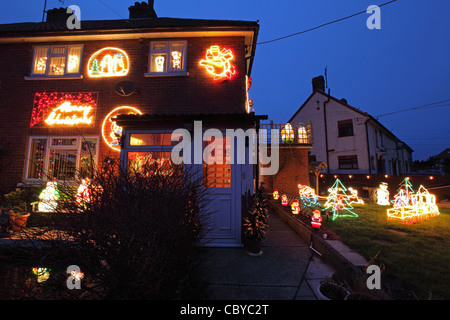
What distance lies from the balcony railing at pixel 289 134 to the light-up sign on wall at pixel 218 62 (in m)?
5.38

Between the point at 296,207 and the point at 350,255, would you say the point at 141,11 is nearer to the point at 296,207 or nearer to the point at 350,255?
the point at 296,207

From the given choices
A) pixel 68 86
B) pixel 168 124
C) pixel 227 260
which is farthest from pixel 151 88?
pixel 227 260

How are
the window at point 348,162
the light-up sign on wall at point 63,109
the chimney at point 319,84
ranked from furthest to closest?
the chimney at point 319,84
the window at point 348,162
the light-up sign on wall at point 63,109

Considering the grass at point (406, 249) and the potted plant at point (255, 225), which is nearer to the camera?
the grass at point (406, 249)

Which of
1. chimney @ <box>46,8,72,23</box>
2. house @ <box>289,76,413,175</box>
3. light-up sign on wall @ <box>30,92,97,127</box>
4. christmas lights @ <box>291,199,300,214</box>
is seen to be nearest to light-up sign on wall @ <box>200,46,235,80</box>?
light-up sign on wall @ <box>30,92,97,127</box>

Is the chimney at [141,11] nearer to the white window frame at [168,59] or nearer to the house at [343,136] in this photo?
the white window frame at [168,59]

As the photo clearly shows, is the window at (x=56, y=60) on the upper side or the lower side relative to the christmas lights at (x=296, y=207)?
upper

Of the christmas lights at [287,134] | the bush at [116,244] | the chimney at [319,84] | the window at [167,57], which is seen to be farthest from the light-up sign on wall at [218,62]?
the chimney at [319,84]

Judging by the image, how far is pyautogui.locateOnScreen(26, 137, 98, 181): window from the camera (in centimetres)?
680

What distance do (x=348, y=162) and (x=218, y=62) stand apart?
17107mm

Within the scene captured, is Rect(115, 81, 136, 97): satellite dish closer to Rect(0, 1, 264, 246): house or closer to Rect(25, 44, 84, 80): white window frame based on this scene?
Rect(0, 1, 264, 246): house

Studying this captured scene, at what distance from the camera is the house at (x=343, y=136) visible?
17156 mm

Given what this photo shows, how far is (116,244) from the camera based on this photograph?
7.20 ft

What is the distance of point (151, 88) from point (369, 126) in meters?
20.1
